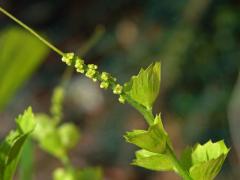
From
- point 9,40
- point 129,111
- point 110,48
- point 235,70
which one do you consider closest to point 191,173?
point 9,40

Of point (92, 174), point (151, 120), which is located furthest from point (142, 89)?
point (92, 174)

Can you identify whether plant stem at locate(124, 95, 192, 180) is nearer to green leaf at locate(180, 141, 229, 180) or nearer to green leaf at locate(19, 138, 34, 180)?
green leaf at locate(180, 141, 229, 180)

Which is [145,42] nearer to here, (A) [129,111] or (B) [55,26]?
(A) [129,111]

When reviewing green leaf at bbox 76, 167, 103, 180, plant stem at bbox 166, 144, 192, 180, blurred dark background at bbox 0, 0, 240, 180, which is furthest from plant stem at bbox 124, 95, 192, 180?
blurred dark background at bbox 0, 0, 240, 180

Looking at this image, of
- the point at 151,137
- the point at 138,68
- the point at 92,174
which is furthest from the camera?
the point at 138,68

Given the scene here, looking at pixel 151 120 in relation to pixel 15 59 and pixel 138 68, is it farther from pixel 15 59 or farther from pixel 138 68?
pixel 138 68

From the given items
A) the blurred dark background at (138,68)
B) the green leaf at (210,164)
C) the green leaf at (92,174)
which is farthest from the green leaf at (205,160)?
the blurred dark background at (138,68)
